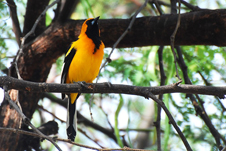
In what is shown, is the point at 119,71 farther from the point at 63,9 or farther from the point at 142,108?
the point at 142,108

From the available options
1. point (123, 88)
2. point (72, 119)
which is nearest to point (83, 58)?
point (72, 119)

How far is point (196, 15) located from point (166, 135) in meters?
1.58

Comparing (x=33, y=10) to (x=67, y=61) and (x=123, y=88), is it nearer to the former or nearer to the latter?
(x=67, y=61)

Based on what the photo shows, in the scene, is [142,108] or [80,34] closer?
[80,34]

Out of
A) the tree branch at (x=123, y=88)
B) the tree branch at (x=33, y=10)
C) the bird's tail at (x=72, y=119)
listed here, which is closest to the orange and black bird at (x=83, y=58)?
the bird's tail at (x=72, y=119)

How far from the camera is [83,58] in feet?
12.6

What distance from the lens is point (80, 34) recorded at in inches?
163

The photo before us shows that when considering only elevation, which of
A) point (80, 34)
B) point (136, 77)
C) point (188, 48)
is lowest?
point (136, 77)

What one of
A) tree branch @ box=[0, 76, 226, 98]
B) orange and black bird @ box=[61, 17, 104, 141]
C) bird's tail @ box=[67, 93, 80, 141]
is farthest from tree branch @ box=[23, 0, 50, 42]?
tree branch @ box=[0, 76, 226, 98]

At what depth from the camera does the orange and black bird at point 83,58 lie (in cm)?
386

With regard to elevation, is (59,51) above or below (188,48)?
below

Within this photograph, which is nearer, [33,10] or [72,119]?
[72,119]

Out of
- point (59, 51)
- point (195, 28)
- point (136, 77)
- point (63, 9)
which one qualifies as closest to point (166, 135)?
point (136, 77)

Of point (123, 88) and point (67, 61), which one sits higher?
point (67, 61)
